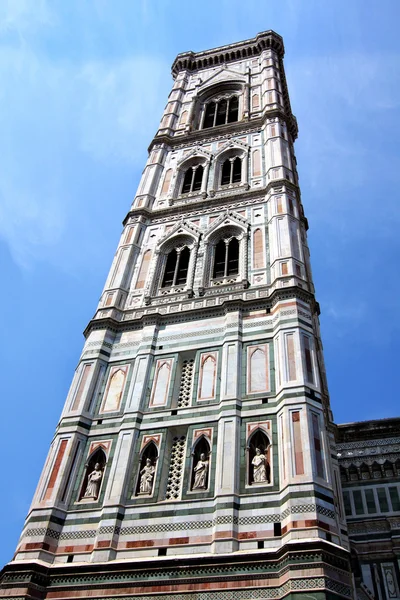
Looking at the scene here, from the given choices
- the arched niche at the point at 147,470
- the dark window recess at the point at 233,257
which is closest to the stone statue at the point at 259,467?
the arched niche at the point at 147,470

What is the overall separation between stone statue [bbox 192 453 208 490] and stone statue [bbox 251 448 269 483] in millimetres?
898

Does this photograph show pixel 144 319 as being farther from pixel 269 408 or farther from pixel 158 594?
pixel 158 594

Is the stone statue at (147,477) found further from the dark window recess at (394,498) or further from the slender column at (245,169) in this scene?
the slender column at (245,169)

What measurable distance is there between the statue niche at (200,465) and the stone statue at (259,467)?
0.90 metres

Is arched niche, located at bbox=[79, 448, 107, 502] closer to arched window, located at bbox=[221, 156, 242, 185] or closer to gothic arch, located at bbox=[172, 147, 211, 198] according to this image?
gothic arch, located at bbox=[172, 147, 211, 198]

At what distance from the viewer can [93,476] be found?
12.0 m

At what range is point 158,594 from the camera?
9.53 m

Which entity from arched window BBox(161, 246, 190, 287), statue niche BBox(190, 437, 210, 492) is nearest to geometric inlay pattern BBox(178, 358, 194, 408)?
statue niche BBox(190, 437, 210, 492)

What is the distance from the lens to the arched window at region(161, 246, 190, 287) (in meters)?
17.2

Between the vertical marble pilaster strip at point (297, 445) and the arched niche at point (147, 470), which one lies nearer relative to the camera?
the vertical marble pilaster strip at point (297, 445)

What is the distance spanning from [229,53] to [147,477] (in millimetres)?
26359

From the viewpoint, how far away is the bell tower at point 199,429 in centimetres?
976

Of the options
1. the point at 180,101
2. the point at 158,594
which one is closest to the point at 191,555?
the point at 158,594

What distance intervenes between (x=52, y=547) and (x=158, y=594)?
2.24m
